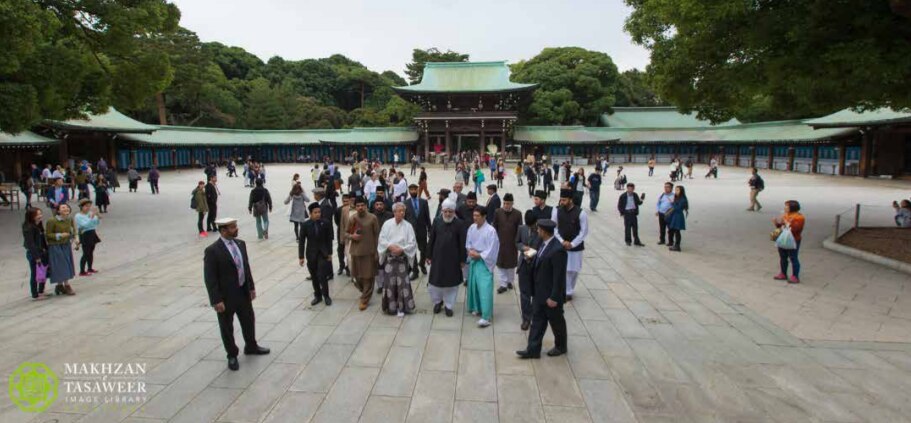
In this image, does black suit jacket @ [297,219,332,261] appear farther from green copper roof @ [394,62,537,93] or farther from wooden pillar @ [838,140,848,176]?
wooden pillar @ [838,140,848,176]

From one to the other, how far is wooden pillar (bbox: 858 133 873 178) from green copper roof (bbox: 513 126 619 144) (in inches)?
696

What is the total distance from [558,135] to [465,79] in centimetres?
952

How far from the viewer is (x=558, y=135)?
142 ft

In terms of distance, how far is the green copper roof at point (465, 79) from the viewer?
3988 centimetres

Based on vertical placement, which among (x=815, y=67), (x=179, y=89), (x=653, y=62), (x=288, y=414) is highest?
(x=179, y=89)

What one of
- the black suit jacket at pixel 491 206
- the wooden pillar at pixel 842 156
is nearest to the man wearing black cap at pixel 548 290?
the black suit jacket at pixel 491 206

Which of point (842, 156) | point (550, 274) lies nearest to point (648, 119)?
point (842, 156)

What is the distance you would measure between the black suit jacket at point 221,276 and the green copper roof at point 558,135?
3892 centimetres

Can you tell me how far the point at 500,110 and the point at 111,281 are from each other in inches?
1397

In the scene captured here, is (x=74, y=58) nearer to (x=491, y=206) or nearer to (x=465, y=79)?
(x=491, y=206)

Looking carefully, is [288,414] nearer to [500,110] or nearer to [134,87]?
[134,87]

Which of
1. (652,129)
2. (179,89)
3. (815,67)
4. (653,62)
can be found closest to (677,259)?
(815,67)

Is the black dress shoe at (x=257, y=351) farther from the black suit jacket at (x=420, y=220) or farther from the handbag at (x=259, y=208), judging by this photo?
the handbag at (x=259, y=208)

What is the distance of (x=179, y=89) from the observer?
156 feet
